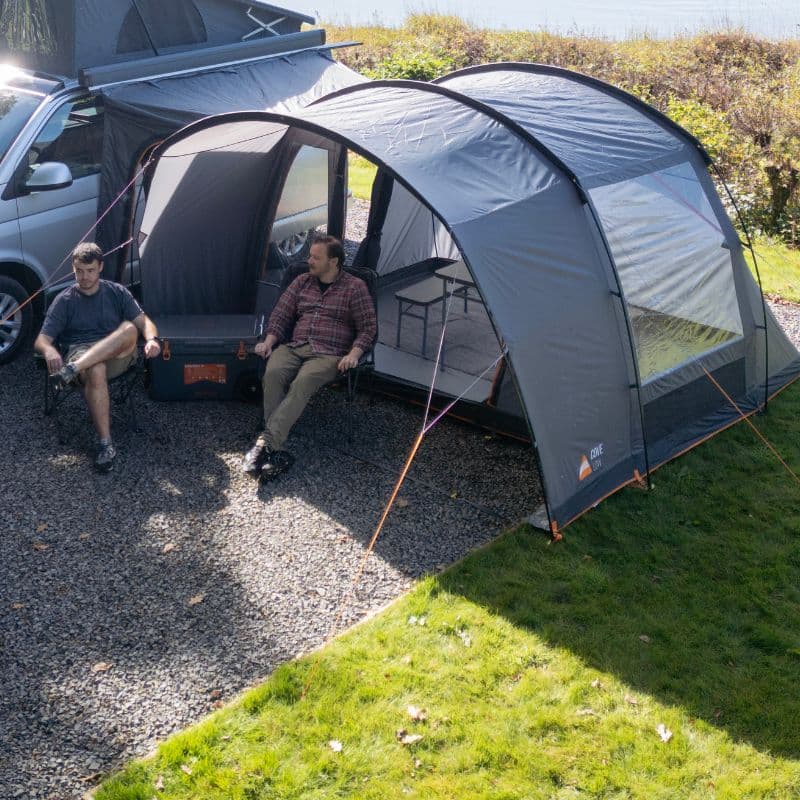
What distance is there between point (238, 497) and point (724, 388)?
3488mm

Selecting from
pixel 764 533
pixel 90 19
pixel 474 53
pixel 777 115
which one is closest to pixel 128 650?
pixel 764 533

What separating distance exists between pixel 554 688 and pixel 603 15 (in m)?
21.3

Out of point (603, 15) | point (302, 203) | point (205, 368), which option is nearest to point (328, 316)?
point (205, 368)

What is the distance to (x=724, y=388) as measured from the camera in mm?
7020

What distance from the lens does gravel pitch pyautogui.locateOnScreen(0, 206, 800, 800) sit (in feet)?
→ 14.2

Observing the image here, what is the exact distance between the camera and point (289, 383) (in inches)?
261

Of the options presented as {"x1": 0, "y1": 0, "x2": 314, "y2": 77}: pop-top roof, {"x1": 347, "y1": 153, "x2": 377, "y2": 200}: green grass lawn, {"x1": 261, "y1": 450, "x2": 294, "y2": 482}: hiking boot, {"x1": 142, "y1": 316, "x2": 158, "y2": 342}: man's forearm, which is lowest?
{"x1": 261, "y1": 450, "x2": 294, "y2": 482}: hiking boot

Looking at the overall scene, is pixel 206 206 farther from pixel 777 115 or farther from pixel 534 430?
pixel 777 115

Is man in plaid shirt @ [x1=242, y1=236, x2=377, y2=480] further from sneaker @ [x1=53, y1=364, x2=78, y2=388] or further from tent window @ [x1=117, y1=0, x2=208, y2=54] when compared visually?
tent window @ [x1=117, y1=0, x2=208, y2=54]

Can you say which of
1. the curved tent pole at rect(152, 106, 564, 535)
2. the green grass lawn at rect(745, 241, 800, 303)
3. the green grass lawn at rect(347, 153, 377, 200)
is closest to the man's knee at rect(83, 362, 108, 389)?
the curved tent pole at rect(152, 106, 564, 535)

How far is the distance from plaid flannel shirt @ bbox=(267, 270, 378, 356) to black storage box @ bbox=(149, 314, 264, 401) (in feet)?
1.37

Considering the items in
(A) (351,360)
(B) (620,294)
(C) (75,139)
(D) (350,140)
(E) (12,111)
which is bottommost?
(A) (351,360)

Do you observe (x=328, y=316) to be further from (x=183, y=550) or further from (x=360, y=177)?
(x=360, y=177)

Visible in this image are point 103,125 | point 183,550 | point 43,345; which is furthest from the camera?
point 103,125
